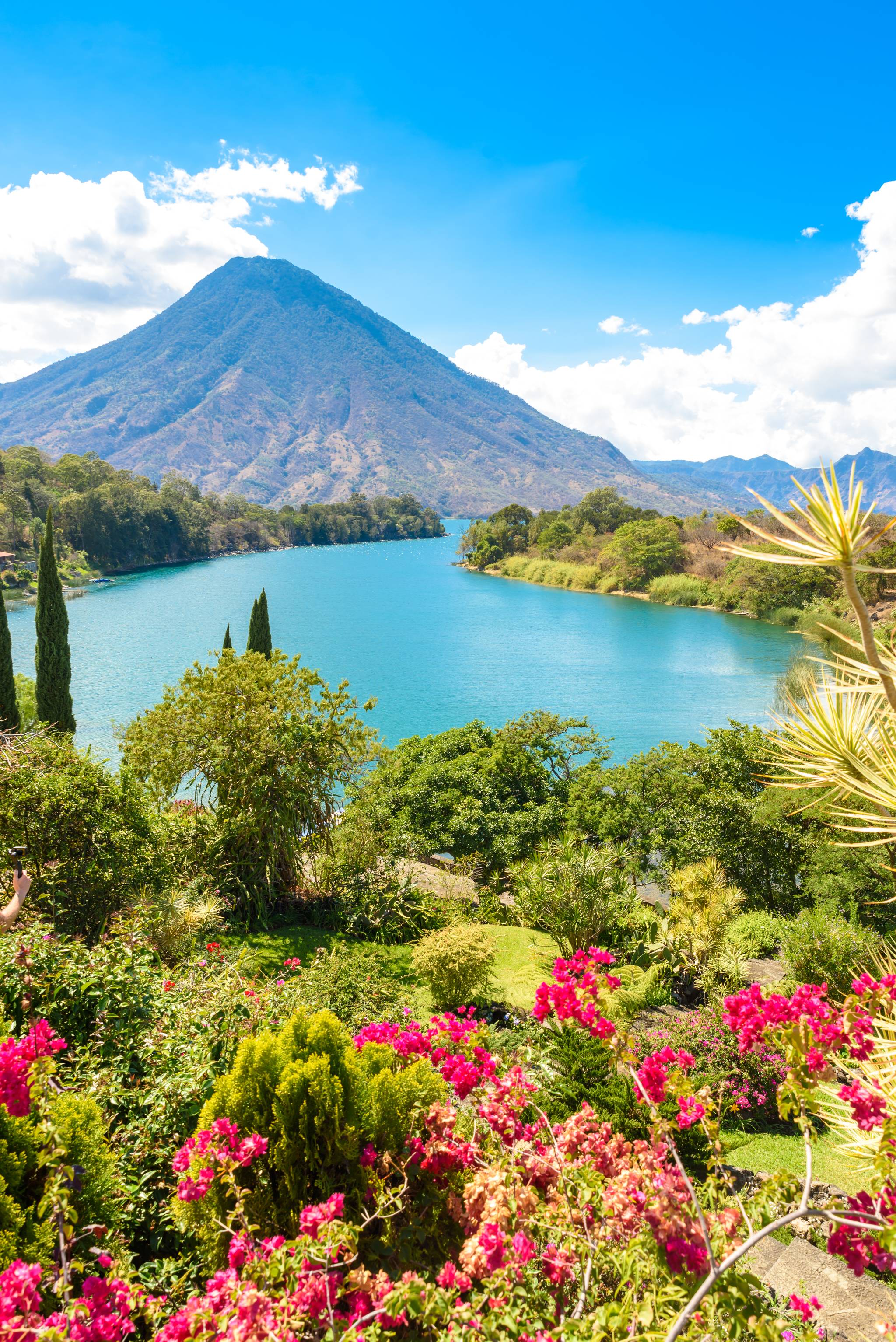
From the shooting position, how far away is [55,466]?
69.0 metres

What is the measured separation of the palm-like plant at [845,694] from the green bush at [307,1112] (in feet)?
6.34

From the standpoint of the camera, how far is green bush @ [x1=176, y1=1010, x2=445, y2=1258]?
103 inches

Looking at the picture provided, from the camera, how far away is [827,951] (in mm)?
7102

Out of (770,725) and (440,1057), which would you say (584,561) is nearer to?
(770,725)

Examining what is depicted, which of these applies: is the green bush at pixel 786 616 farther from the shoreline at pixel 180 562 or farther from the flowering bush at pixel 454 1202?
the flowering bush at pixel 454 1202

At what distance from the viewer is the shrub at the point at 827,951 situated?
6984mm

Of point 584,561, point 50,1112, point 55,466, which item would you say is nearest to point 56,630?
point 50,1112

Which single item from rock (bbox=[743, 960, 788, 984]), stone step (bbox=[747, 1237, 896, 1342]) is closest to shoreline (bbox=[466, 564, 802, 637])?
rock (bbox=[743, 960, 788, 984])

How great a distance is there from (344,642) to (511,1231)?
33.0m

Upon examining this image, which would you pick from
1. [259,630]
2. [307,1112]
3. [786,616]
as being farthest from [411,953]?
[786,616]

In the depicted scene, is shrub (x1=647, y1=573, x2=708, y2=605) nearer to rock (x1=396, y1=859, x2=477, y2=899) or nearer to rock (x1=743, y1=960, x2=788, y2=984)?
rock (x1=396, y1=859, x2=477, y2=899)

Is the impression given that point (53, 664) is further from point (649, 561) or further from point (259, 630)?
point (649, 561)

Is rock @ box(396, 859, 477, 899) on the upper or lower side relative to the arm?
lower

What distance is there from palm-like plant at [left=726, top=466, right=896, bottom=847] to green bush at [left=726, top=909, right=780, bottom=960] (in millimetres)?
6565
